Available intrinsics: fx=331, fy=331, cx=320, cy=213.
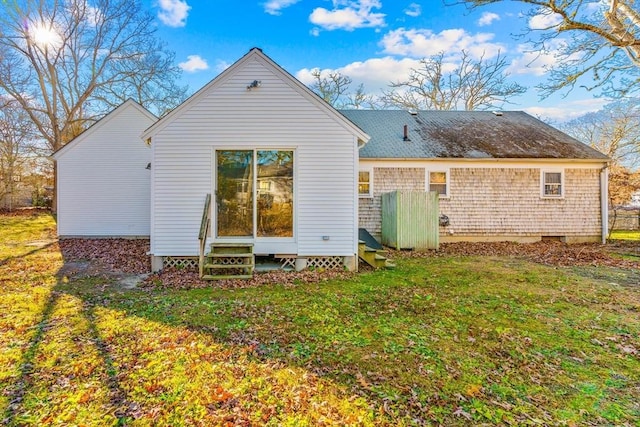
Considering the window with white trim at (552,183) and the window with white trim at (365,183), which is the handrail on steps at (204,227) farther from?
the window with white trim at (552,183)

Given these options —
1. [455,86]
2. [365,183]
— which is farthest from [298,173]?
[455,86]

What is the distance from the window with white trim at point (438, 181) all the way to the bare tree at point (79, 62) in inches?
888

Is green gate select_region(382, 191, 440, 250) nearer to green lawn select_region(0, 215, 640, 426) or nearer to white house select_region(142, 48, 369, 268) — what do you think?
white house select_region(142, 48, 369, 268)

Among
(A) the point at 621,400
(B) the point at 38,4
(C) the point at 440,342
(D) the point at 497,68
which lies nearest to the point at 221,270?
(C) the point at 440,342

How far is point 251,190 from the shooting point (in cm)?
816

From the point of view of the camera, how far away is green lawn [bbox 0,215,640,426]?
286cm

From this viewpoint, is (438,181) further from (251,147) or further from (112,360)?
(112,360)

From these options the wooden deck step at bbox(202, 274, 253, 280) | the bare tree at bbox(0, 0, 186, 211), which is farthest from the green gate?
the bare tree at bbox(0, 0, 186, 211)

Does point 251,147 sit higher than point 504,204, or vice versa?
point 251,147

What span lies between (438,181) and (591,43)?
6.99 m

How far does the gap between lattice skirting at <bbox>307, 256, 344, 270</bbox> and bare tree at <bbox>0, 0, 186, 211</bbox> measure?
23927 millimetres

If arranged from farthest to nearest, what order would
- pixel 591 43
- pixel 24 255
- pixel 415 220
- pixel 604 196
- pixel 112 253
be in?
pixel 604 196 < pixel 591 43 < pixel 415 220 < pixel 112 253 < pixel 24 255

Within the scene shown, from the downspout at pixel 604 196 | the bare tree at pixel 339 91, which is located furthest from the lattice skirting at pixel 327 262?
the bare tree at pixel 339 91

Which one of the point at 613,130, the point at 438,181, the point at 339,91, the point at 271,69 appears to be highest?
the point at 339,91
